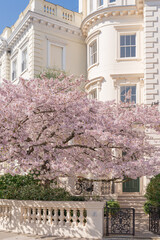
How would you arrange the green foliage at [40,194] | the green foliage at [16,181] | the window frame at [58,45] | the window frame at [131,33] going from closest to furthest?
the green foliage at [40,194] < the green foliage at [16,181] < the window frame at [131,33] < the window frame at [58,45]

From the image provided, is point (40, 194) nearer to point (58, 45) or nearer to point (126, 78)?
point (126, 78)

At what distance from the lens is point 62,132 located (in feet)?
41.1

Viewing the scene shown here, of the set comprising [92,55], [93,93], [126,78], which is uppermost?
[92,55]

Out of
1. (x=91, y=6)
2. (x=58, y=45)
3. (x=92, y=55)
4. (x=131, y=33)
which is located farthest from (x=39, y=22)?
(x=131, y=33)

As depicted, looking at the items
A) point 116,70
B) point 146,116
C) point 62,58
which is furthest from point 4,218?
point 62,58

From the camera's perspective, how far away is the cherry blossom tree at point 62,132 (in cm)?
1129

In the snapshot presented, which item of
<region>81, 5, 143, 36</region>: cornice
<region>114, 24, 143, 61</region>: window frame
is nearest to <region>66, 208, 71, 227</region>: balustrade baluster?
<region>114, 24, 143, 61</region>: window frame

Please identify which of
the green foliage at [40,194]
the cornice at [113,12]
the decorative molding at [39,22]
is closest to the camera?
the green foliage at [40,194]

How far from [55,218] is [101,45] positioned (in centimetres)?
1384

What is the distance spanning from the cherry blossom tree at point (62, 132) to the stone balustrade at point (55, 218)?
1182 millimetres

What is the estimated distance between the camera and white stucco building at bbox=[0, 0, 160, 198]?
2031 cm

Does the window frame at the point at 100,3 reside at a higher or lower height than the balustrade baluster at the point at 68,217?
higher

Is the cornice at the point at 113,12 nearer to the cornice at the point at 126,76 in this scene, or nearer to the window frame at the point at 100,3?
the window frame at the point at 100,3

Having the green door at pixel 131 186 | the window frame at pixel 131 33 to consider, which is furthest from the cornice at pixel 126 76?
the green door at pixel 131 186
